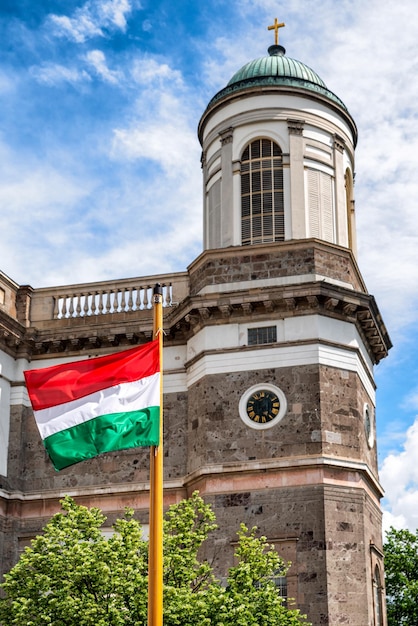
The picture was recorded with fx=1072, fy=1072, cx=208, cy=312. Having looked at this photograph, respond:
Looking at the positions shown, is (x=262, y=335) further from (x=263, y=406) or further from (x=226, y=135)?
(x=226, y=135)

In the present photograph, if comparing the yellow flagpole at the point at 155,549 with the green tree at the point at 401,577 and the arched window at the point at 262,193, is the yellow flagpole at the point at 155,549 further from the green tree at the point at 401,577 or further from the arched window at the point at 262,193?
the green tree at the point at 401,577

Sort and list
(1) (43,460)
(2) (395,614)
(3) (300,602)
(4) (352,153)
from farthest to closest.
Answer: (2) (395,614), (4) (352,153), (1) (43,460), (3) (300,602)

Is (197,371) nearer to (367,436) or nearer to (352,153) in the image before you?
(367,436)

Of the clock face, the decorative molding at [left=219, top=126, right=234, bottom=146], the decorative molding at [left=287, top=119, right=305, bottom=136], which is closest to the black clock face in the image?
the clock face

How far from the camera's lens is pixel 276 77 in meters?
34.9

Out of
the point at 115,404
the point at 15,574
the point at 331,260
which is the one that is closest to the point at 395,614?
the point at 331,260

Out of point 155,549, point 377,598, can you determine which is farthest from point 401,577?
point 155,549

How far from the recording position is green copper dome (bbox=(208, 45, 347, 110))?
34.8 metres

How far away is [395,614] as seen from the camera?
4969 cm

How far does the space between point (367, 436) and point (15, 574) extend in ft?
39.3

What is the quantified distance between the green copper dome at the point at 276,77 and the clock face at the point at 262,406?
10.5 meters

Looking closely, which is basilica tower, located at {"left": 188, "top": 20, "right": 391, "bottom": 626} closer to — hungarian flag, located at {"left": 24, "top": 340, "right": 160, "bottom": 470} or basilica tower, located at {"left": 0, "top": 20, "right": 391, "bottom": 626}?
basilica tower, located at {"left": 0, "top": 20, "right": 391, "bottom": 626}

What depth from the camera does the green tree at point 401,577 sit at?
4950 cm

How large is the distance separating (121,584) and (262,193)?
1518 centimetres
